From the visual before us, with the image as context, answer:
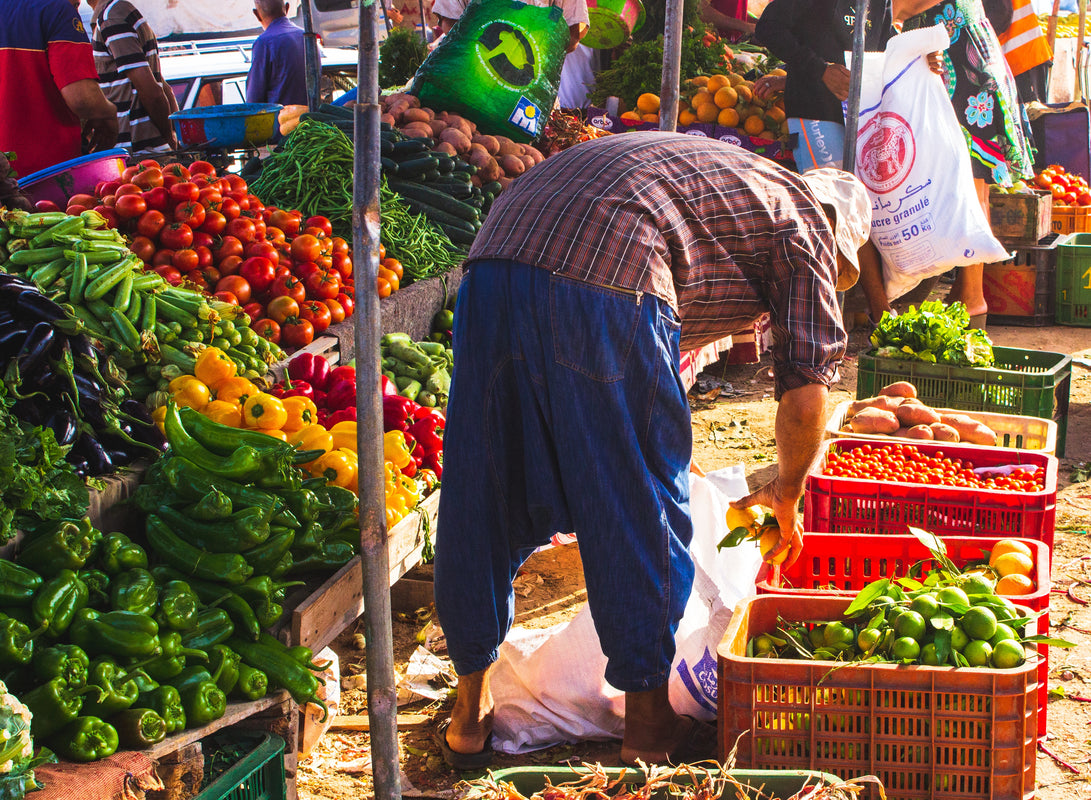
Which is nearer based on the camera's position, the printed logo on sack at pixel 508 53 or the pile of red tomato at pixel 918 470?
the pile of red tomato at pixel 918 470

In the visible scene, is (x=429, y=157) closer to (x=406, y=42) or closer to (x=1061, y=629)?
(x=406, y=42)

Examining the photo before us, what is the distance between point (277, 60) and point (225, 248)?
3.90 metres

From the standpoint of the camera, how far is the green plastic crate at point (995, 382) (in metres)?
4.93

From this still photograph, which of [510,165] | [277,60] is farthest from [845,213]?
[277,60]

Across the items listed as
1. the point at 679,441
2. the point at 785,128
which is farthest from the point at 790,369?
the point at 785,128

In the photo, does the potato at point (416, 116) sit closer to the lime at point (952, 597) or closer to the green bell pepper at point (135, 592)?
the green bell pepper at point (135, 592)

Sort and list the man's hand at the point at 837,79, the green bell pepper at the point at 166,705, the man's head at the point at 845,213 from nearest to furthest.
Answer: the green bell pepper at the point at 166,705, the man's head at the point at 845,213, the man's hand at the point at 837,79

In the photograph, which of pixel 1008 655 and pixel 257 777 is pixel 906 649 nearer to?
pixel 1008 655

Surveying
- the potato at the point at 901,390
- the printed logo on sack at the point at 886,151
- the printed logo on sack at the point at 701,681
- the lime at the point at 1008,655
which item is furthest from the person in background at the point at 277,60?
the lime at the point at 1008,655

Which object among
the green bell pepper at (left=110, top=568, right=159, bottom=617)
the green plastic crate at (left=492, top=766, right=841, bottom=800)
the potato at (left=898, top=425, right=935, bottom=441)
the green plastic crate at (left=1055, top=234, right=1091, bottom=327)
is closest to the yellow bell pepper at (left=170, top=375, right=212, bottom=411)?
the green bell pepper at (left=110, top=568, right=159, bottom=617)

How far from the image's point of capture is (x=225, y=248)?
4.68 m

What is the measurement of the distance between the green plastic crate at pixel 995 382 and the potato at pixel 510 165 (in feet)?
8.83

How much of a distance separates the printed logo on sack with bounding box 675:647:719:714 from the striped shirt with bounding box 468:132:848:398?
914 millimetres

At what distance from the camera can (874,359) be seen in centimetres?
535
